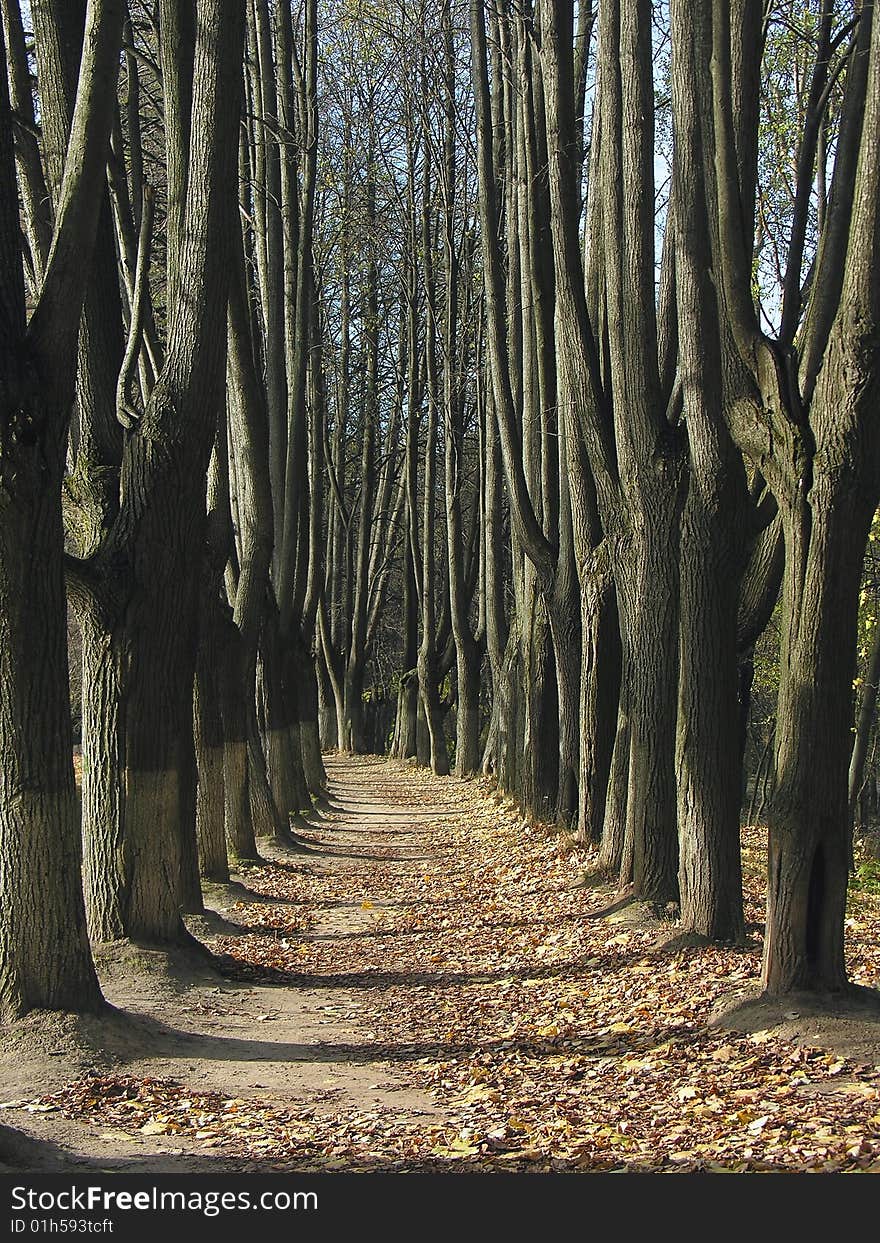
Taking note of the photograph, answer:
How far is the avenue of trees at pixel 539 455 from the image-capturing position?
7.13 metres

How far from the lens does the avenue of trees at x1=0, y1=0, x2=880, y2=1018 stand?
23.4 ft

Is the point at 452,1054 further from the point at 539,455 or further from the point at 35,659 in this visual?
the point at 539,455

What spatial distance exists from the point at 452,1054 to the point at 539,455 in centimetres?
1172

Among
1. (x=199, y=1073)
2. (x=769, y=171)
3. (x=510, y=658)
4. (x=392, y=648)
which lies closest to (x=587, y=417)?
(x=199, y=1073)

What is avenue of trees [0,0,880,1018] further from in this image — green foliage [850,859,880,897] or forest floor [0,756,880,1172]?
green foliage [850,859,880,897]

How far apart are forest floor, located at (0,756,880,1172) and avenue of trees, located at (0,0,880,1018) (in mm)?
437

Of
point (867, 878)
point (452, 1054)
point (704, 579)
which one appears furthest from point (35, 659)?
point (867, 878)

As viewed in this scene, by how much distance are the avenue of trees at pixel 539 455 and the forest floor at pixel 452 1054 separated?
1.43 feet

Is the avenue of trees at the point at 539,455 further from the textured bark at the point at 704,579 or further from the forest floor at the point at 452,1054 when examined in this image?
the forest floor at the point at 452,1054

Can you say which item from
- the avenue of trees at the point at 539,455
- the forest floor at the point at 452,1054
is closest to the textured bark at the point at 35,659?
the avenue of trees at the point at 539,455

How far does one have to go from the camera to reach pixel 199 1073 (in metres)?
7.25

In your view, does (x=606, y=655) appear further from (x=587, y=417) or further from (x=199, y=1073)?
(x=199, y=1073)

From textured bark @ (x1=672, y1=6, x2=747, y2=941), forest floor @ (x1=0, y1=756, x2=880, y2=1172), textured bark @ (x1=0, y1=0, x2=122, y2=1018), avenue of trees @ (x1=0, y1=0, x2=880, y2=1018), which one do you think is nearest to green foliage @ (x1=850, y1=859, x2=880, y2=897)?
avenue of trees @ (x1=0, y1=0, x2=880, y2=1018)

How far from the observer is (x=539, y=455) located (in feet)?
60.3
